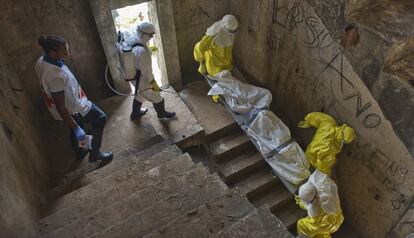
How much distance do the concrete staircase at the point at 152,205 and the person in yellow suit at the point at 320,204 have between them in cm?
149

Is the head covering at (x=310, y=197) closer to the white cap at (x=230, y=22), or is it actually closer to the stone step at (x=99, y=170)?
the stone step at (x=99, y=170)

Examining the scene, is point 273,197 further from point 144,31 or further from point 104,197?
point 144,31

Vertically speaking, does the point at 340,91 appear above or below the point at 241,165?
above

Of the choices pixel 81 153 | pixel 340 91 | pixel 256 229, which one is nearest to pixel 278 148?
pixel 340 91

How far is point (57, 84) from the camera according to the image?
377 cm

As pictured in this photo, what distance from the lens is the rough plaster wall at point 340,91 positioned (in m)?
4.11

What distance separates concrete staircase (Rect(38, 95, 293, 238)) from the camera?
287 cm

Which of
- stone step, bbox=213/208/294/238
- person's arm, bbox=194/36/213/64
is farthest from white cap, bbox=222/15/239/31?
stone step, bbox=213/208/294/238

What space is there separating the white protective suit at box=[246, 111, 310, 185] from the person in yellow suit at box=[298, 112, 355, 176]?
0.25m

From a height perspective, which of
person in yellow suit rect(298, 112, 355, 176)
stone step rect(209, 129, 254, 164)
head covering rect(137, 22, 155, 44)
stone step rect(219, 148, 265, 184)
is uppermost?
head covering rect(137, 22, 155, 44)

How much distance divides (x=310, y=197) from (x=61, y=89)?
3.34 meters

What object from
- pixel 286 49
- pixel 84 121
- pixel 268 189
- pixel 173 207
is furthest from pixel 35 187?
pixel 286 49

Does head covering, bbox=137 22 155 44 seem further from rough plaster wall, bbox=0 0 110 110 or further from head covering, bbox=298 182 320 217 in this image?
head covering, bbox=298 182 320 217

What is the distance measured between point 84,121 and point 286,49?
10.3 ft
